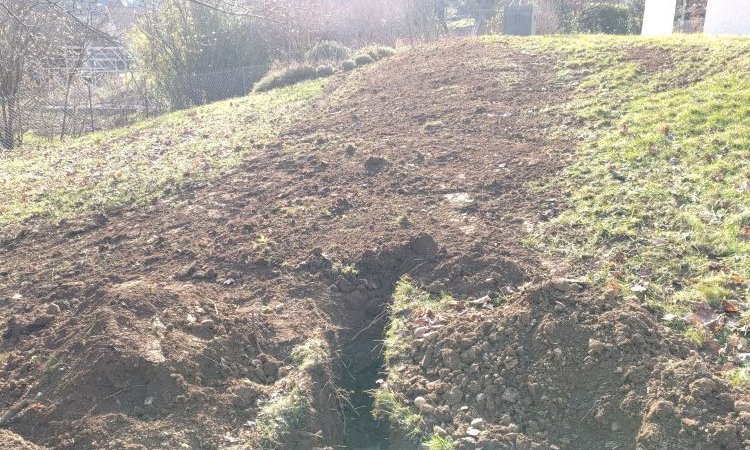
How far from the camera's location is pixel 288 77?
15742 millimetres

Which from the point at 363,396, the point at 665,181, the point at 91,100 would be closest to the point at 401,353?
the point at 363,396

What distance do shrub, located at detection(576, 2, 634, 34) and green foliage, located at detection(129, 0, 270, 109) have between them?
9174mm

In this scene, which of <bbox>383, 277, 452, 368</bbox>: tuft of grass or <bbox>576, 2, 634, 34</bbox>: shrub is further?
<bbox>576, 2, 634, 34</bbox>: shrub

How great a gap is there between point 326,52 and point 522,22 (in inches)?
214

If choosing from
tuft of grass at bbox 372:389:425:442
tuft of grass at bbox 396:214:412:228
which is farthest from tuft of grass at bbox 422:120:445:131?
tuft of grass at bbox 372:389:425:442

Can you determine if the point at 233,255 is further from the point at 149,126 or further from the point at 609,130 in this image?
the point at 149,126

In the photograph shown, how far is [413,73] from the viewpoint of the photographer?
12.5 meters

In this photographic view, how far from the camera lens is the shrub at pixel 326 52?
17.4m

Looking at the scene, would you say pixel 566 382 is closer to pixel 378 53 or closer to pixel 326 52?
pixel 378 53

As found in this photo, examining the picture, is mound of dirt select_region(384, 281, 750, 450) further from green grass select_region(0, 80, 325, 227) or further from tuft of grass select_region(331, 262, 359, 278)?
green grass select_region(0, 80, 325, 227)

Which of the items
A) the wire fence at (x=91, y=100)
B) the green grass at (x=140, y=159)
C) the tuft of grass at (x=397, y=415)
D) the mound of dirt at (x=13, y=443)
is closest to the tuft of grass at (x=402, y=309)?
the tuft of grass at (x=397, y=415)

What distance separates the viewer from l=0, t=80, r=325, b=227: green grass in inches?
309

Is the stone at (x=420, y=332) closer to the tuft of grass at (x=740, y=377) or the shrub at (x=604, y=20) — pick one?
the tuft of grass at (x=740, y=377)

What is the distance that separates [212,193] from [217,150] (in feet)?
6.54
